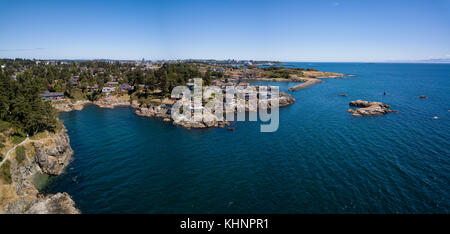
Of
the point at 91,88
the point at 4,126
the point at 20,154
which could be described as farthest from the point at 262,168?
the point at 91,88

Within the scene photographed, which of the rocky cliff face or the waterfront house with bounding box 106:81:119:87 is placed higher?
the waterfront house with bounding box 106:81:119:87

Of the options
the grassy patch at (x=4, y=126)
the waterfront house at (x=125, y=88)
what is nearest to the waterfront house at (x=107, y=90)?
the waterfront house at (x=125, y=88)

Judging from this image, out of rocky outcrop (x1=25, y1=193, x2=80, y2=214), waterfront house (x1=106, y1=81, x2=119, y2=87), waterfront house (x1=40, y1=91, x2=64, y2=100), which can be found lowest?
rocky outcrop (x1=25, y1=193, x2=80, y2=214)

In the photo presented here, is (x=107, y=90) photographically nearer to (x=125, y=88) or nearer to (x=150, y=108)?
(x=125, y=88)

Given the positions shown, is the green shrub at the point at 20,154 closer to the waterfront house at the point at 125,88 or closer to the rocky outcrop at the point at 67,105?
the rocky outcrop at the point at 67,105

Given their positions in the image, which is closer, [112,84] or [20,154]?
[20,154]

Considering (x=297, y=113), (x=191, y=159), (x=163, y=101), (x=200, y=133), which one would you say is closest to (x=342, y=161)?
(x=191, y=159)

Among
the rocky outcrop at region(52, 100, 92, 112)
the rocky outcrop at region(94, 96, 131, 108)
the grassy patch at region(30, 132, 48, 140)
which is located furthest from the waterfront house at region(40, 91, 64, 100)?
the grassy patch at region(30, 132, 48, 140)

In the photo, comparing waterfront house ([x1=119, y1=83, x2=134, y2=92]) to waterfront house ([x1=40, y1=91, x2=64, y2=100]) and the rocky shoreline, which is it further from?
waterfront house ([x1=40, y1=91, x2=64, y2=100])
